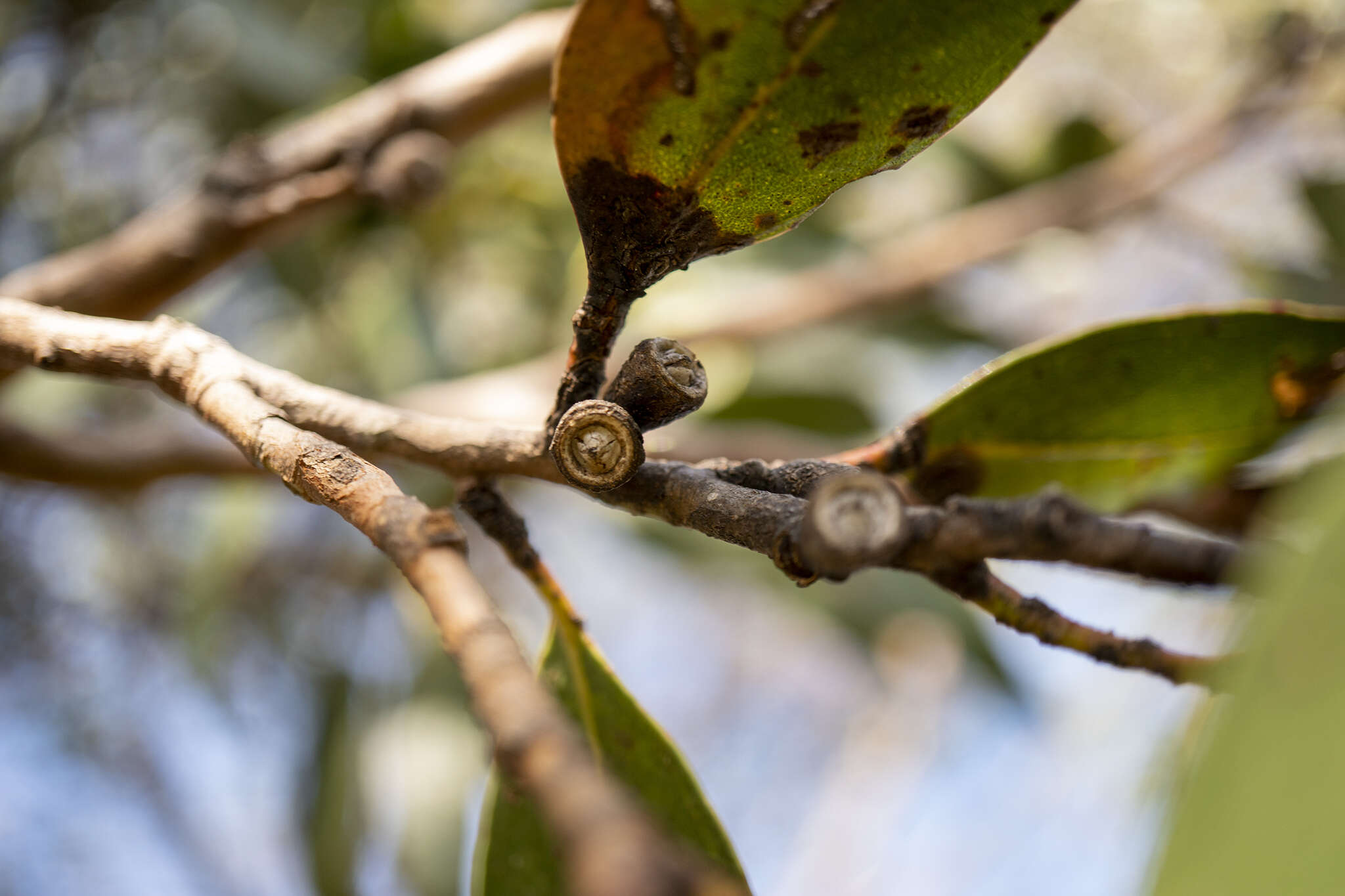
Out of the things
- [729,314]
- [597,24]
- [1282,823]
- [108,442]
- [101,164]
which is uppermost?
[101,164]

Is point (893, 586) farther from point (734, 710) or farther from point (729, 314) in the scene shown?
point (734, 710)

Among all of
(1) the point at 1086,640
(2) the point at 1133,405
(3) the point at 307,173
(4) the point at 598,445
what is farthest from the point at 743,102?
(3) the point at 307,173

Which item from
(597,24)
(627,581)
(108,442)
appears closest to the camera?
(597,24)

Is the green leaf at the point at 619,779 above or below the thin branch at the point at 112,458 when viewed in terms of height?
below

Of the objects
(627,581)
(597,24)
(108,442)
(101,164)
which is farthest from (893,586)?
(101,164)

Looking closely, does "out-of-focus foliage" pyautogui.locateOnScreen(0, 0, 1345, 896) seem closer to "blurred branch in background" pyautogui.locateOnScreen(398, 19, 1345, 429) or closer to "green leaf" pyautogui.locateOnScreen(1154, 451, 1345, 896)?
"blurred branch in background" pyautogui.locateOnScreen(398, 19, 1345, 429)

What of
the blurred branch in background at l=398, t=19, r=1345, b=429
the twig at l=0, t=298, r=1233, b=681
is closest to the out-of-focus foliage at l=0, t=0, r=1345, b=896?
the blurred branch in background at l=398, t=19, r=1345, b=429

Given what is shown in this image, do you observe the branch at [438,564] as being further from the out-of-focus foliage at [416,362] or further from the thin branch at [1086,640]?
the out-of-focus foliage at [416,362]

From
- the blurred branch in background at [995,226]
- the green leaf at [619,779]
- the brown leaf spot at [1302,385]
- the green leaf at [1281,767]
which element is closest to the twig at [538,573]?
the green leaf at [619,779]

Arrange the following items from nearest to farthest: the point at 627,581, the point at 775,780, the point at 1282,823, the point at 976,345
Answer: the point at 1282,823 → the point at 976,345 → the point at 627,581 → the point at 775,780
